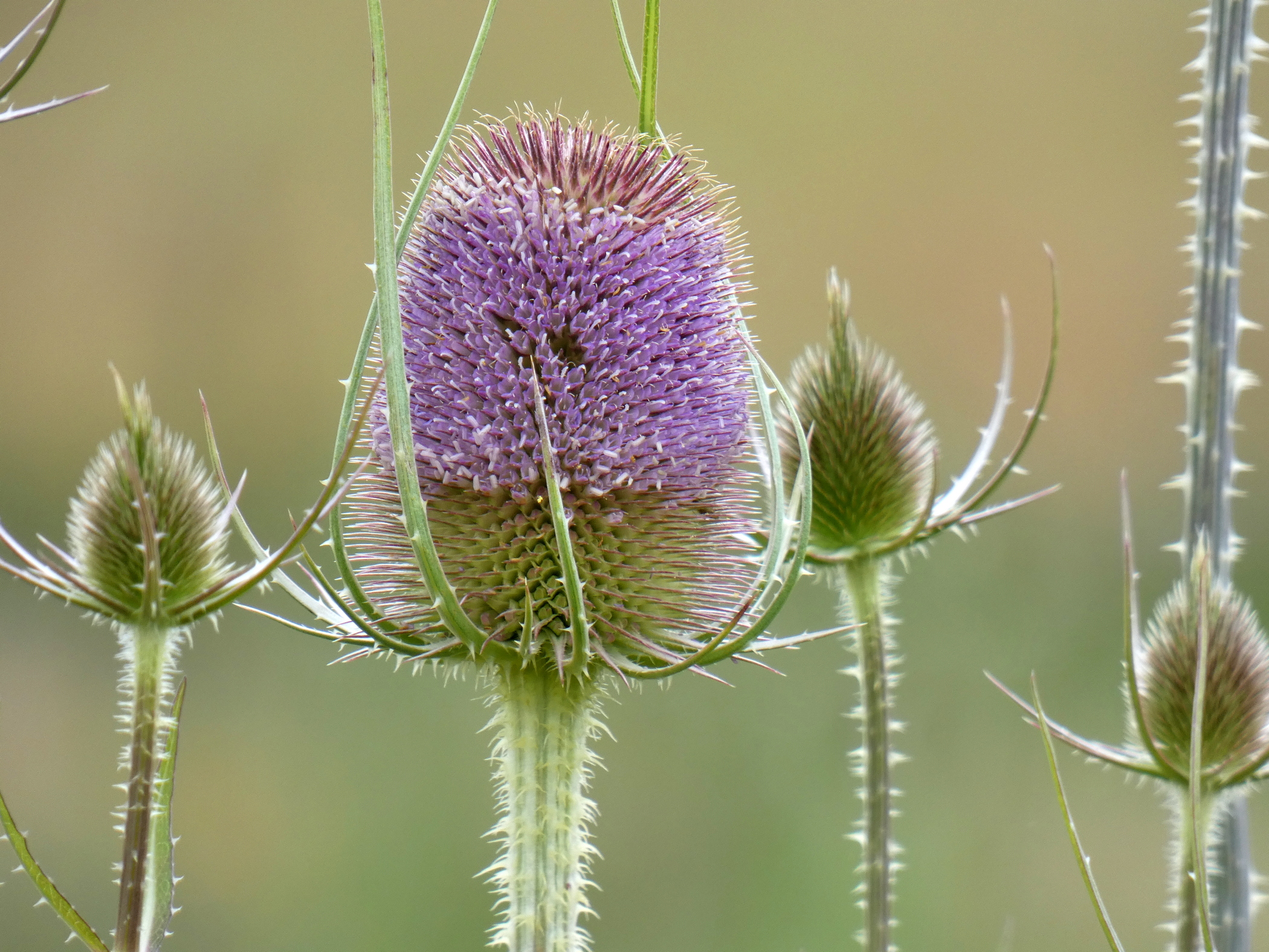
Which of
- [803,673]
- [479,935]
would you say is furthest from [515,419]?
[479,935]

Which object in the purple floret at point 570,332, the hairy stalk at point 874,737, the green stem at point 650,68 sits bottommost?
the hairy stalk at point 874,737

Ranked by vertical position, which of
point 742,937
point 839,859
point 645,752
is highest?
point 645,752

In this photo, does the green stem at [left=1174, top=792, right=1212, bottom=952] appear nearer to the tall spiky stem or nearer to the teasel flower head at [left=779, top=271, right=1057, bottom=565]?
the tall spiky stem

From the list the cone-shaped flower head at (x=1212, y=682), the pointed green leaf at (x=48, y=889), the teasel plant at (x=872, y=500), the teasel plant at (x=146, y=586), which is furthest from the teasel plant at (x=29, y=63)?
the cone-shaped flower head at (x=1212, y=682)

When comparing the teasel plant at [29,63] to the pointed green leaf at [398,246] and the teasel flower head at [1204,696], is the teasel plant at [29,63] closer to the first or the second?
the pointed green leaf at [398,246]

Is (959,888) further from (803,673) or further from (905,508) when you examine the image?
(905,508)

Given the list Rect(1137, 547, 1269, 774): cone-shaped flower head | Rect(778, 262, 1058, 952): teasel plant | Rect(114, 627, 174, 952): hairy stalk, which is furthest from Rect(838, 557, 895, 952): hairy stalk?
Rect(114, 627, 174, 952): hairy stalk
